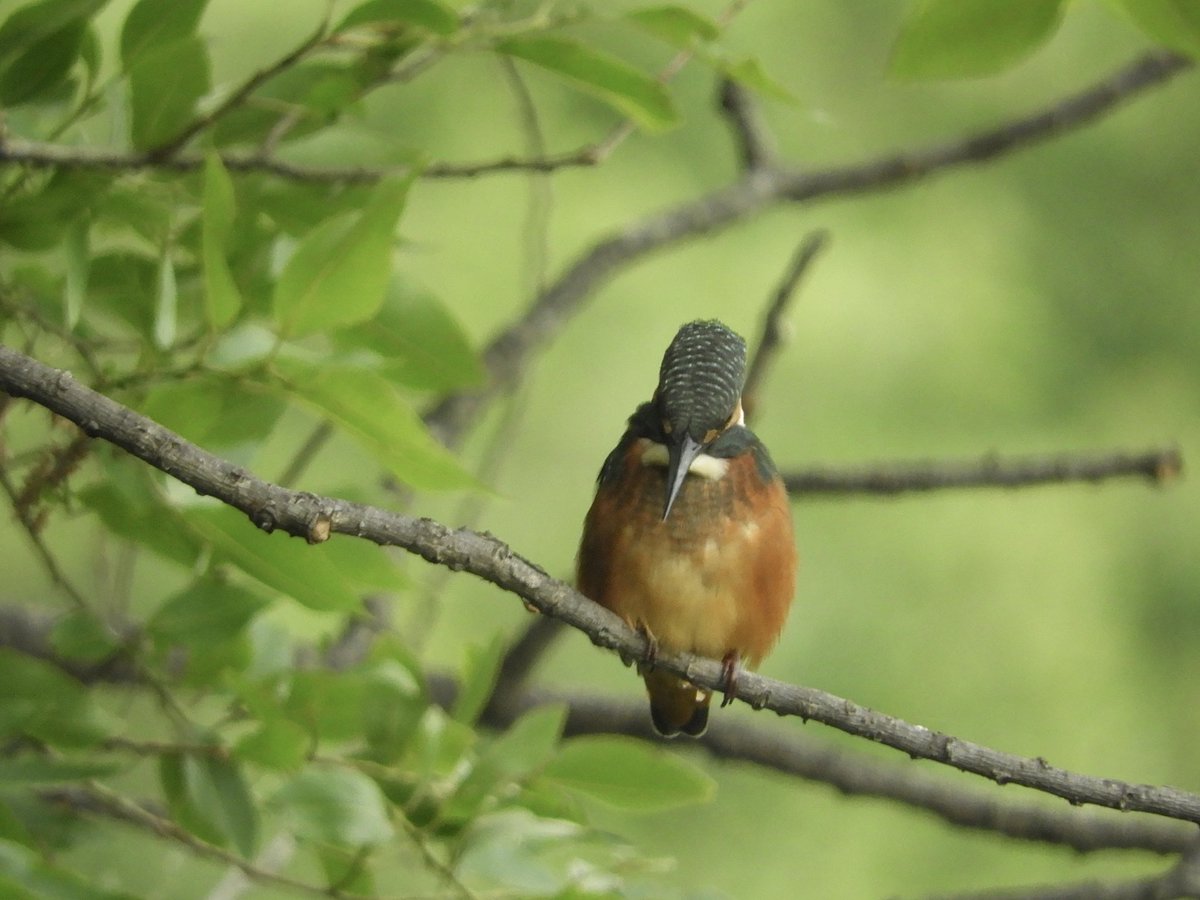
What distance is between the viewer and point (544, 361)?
326cm

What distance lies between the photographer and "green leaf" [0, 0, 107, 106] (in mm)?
855

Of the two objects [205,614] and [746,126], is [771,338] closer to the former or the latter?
[746,126]

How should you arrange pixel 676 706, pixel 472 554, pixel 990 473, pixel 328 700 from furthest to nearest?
pixel 990 473 < pixel 676 706 < pixel 328 700 < pixel 472 554

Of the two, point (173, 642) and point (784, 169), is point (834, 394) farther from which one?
point (173, 642)

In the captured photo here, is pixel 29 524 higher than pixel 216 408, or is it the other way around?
pixel 216 408

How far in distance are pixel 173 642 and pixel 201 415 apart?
0.21 m

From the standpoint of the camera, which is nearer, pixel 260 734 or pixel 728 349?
pixel 728 349

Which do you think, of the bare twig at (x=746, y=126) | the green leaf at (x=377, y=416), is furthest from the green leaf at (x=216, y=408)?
the bare twig at (x=746, y=126)

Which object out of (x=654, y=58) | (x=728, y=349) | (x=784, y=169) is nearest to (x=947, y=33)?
(x=728, y=349)

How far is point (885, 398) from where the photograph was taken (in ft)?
10.6

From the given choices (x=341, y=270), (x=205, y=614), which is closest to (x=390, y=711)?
(x=205, y=614)

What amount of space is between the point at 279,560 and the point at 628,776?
0.34 metres

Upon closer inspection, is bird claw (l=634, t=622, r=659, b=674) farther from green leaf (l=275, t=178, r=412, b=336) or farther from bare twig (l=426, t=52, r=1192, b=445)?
bare twig (l=426, t=52, r=1192, b=445)

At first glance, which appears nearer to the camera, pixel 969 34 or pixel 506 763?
pixel 969 34
